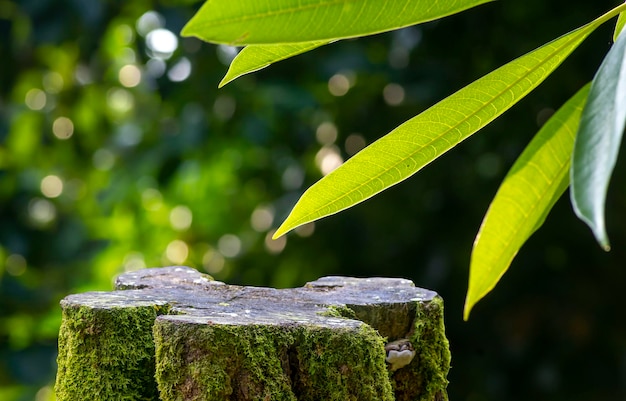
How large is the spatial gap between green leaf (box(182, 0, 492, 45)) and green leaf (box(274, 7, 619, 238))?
0.27 ft

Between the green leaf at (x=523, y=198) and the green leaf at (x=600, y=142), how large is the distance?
4.1 inches

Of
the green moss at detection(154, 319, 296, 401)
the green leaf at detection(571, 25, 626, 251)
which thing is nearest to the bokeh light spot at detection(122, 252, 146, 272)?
the green moss at detection(154, 319, 296, 401)

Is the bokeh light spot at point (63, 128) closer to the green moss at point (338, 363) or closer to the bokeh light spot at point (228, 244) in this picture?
the bokeh light spot at point (228, 244)

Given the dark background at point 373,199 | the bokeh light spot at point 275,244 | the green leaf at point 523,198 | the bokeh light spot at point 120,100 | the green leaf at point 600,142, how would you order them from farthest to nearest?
the bokeh light spot at point 120,100, the bokeh light spot at point 275,244, the dark background at point 373,199, the green leaf at point 523,198, the green leaf at point 600,142

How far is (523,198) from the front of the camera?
0.66 meters

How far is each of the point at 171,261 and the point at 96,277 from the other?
1.80 ft

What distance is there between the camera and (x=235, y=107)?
274 cm

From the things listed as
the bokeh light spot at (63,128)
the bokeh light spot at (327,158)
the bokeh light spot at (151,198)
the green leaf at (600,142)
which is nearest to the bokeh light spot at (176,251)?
the bokeh light spot at (151,198)

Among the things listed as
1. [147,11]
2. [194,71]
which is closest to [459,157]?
[194,71]

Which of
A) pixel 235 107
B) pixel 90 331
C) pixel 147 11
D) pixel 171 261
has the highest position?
pixel 147 11

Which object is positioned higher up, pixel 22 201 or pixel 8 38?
pixel 8 38

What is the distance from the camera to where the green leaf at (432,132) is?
2.21ft

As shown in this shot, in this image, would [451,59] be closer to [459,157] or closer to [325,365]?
[459,157]

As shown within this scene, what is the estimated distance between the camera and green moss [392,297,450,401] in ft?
3.60
